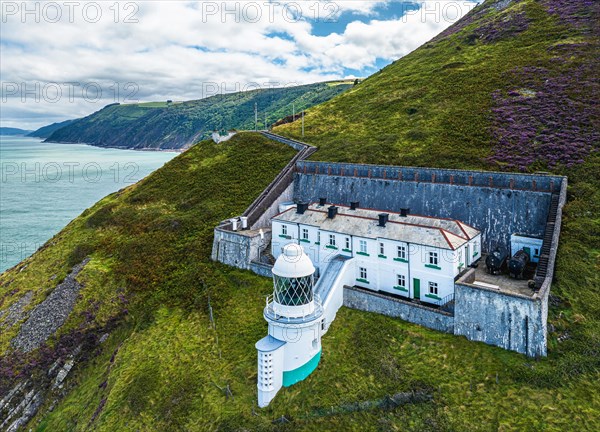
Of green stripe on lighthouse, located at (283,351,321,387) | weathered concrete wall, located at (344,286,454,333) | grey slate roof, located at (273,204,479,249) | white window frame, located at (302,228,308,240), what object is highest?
grey slate roof, located at (273,204,479,249)

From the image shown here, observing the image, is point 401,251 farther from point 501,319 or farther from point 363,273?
point 501,319

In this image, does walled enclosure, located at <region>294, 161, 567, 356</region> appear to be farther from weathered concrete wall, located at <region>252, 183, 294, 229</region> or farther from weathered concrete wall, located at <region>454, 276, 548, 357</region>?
weathered concrete wall, located at <region>252, 183, 294, 229</region>

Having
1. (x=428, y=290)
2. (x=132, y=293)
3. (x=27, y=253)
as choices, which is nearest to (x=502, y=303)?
(x=428, y=290)

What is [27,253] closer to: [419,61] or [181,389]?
[181,389]

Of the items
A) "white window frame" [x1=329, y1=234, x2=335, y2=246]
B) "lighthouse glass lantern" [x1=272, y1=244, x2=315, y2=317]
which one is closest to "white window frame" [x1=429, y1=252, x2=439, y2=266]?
"white window frame" [x1=329, y1=234, x2=335, y2=246]

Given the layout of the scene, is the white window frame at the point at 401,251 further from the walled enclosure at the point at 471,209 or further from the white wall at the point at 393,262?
the walled enclosure at the point at 471,209

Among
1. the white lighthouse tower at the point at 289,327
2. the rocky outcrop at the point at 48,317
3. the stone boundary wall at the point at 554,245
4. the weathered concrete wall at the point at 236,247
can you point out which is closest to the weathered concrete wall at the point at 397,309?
the white lighthouse tower at the point at 289,327
